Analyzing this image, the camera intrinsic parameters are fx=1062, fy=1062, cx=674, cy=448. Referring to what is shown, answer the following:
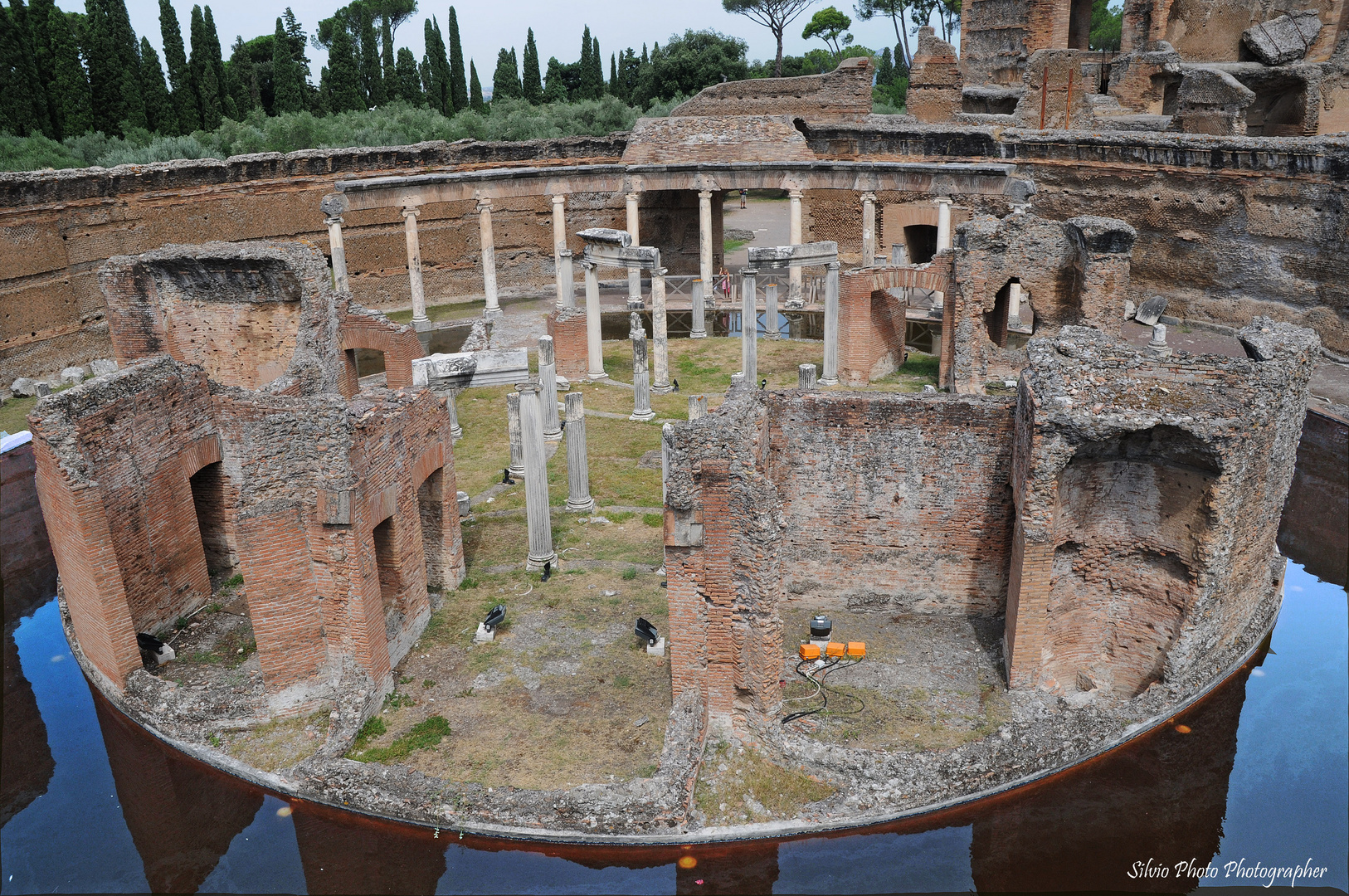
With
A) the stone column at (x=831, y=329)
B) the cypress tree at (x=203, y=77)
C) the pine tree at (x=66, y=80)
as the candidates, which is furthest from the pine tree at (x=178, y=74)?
the stone column at (x=831, y=329)

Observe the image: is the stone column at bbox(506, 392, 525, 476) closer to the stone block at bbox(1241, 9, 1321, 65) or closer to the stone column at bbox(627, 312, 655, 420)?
the stone column at bbox(627, 312, 655, 420)

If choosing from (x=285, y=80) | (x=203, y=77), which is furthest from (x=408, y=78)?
(x=203, y=77)

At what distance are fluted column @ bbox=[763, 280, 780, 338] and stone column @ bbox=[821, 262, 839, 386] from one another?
2.20 metres

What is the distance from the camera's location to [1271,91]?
31.9m

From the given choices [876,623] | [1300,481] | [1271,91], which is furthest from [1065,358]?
[1271,91]

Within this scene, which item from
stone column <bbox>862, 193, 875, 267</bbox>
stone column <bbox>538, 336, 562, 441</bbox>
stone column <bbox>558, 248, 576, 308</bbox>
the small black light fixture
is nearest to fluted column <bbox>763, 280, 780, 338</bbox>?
stone column <bbox>862, 193, 875, 267</bbox>

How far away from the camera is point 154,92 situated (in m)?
35.0

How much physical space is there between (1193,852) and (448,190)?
78.4ft

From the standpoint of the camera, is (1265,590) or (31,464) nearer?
(1265,590)

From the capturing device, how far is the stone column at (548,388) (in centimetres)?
1861

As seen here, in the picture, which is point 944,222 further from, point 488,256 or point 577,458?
point 577,458

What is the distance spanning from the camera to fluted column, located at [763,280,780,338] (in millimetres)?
24203

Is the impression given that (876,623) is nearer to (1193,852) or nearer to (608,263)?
(1193,852)

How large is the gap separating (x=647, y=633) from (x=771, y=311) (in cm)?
1395
